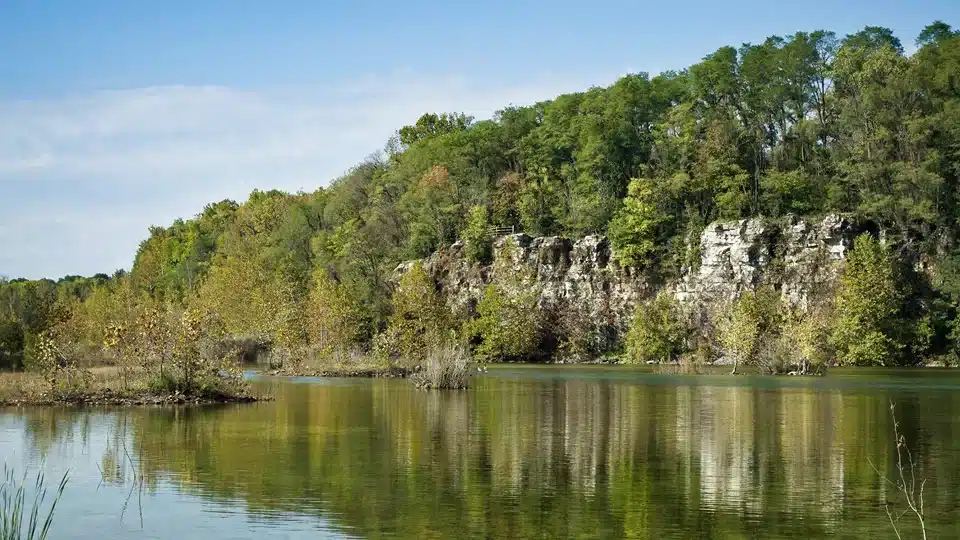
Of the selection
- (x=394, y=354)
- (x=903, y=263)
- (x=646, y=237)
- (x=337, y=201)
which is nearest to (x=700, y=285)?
(x=646, y=237)

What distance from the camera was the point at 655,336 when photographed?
10569 centimetres

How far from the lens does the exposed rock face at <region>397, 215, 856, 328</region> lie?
10575 cm

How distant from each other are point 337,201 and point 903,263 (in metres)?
83.3

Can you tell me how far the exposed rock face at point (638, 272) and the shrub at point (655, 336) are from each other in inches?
192

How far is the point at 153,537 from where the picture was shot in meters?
17.4

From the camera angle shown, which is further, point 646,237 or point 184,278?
point 184,278

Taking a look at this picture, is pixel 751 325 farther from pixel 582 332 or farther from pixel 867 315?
pixel 582 332

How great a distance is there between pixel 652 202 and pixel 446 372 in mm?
71618

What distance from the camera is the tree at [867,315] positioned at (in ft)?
301

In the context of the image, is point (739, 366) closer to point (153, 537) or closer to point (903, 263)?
point (903, 263)

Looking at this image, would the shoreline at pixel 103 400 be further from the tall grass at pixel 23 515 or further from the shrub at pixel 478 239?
the shrub at pixel 478 239

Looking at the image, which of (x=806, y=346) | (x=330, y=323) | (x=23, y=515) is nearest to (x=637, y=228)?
(x=806, y=346)

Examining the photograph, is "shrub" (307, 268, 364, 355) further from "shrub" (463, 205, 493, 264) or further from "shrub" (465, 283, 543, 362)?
"shrub" (463, 205, 493, 264)

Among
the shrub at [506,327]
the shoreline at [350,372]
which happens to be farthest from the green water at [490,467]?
the shrub at [506,327]
